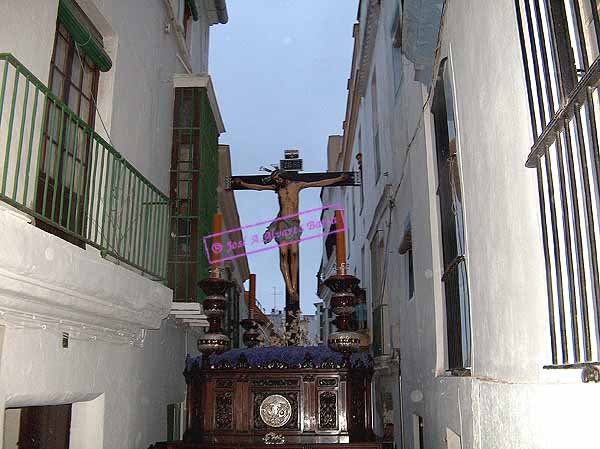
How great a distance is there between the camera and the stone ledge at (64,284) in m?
3.46

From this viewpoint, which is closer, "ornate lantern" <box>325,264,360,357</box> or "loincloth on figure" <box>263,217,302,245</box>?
"ornate lantern" <box>325,264,360,357</box>

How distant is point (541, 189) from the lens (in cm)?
213

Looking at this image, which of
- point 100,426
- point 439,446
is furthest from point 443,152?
point 100,426

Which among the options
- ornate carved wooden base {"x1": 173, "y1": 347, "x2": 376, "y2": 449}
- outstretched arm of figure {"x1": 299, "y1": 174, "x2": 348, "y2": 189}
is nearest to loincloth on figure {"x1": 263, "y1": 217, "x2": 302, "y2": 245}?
outstretched arm of figure {"x1": 299, "y1": 174, "x2": 348, "y2": 189}

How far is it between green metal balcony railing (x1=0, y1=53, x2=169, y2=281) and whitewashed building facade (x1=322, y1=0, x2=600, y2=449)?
8.50 ft

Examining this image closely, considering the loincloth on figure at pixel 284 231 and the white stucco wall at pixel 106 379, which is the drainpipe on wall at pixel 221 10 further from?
the white stucco wall at pixel 106 379

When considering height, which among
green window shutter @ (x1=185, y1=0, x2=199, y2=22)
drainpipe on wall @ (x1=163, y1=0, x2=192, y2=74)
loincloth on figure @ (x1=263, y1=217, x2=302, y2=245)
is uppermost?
green window shutter @ (x1=185, y1=0, x2=199, y2=22)

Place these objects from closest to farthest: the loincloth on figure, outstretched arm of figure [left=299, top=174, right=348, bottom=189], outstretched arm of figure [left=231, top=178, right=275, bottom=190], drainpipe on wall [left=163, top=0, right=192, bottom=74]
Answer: drainpipe on wall [left=163, top=0, right=192, bottom=74] < the loincloth on figure < outstretched arm of figure [left=299, top=174, right=348, bottom=189] < outstretched arm of figure [left=231, top=178, right=275, bottom=190]

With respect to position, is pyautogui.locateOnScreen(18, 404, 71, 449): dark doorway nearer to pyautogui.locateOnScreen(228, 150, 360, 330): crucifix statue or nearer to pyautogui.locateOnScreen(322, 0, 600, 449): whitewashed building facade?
pyautogui.locateOnScreen(322, 0, 600, 449): whitewashed building facade

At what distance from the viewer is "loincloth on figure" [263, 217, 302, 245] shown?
9.81 metres

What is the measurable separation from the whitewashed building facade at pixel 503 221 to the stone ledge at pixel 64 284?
2587mm

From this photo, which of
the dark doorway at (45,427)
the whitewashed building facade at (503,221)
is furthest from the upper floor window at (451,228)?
the dark doorway at (45,427)

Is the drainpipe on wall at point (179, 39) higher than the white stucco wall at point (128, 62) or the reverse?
higher

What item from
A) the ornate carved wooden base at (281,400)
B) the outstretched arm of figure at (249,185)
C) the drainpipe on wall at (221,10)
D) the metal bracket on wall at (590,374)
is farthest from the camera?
the drainpipe on wall at (221,10)
